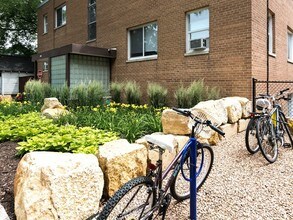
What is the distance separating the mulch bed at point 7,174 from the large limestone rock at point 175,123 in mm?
2555

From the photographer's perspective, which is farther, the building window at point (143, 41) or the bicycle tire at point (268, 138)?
the building window at point (143, 41)

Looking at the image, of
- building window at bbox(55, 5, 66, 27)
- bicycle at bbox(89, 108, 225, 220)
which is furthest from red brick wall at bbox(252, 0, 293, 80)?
building window at bbox(55, 5, 66, 27)

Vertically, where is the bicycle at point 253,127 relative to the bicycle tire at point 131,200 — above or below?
above

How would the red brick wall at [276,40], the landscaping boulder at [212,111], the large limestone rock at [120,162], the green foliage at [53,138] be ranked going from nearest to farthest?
the large limestone rock at [120,162] < the green foliage at [53,138] < the landscaping boulder at [212,111] < the red brick wall at [276,40]

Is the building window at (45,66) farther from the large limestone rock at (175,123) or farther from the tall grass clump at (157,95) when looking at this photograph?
the large limestone rock at (175,123)

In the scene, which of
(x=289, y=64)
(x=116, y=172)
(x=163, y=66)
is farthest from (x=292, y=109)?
(x=116, y=172)

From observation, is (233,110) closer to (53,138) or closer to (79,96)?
(53,138)

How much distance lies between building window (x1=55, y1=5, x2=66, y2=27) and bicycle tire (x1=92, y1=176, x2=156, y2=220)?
56.9 feet

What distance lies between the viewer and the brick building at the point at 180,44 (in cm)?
875

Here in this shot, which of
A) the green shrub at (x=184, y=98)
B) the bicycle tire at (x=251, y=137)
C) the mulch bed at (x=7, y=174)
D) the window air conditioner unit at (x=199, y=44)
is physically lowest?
the mulch bed at (x=7, y=174)

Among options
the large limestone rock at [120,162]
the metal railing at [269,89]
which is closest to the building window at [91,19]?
the metal railing at [269,89]

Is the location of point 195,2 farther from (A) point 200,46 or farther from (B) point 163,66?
(B) point 163,66

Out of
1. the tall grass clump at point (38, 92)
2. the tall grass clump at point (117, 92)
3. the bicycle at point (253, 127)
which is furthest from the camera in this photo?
the tall grass clump at point (117, 92)

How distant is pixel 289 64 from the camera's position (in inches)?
492
